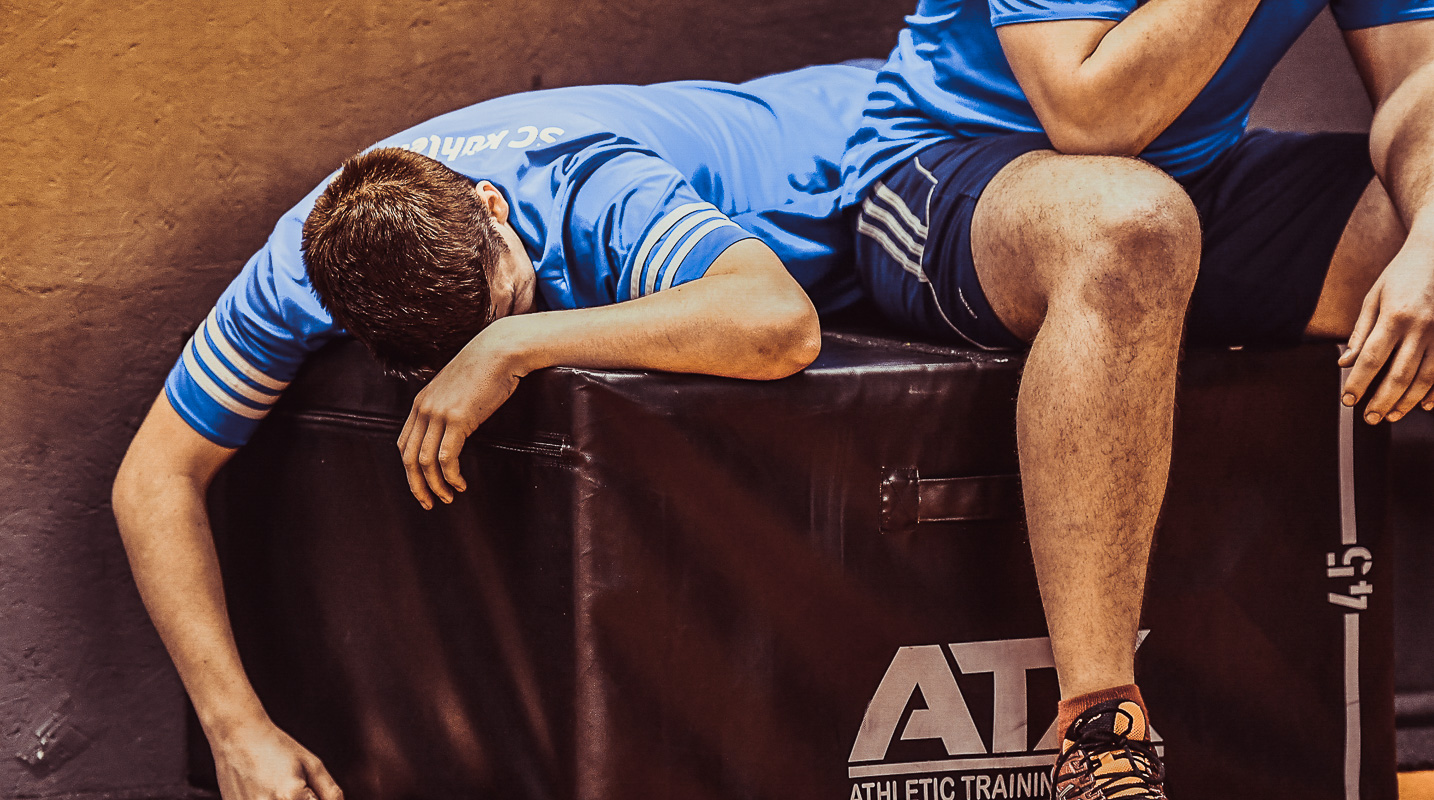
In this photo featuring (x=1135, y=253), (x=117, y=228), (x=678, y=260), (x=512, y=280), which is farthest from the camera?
(x=117, y=228)

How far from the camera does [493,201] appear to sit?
123cm

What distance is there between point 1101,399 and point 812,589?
0.31 metres

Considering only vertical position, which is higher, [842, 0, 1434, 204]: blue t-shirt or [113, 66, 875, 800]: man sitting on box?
[842, 0, 1434, 204]: blue t-shirt

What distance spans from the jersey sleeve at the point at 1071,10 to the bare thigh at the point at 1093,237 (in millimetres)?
125

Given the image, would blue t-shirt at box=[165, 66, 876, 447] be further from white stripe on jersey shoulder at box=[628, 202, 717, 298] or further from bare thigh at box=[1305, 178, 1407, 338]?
bare thigh at box=[1305, 178, 1407, 338]

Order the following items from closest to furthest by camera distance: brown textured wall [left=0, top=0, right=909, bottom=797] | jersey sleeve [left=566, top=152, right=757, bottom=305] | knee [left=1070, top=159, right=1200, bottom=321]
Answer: knee [left=1070, top=159, right=1200, bottom=321]
jersey sleeve [left=566, top=152, right=757, bottom=305]
brown textured wall [left=0, top=0, right=909, bottom=797]

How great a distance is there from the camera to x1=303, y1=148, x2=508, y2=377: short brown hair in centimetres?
114

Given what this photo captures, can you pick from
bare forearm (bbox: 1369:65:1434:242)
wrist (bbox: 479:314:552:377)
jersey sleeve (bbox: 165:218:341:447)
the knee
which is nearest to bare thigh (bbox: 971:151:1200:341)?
the knee

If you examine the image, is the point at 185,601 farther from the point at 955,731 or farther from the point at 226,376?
the point at 955,731

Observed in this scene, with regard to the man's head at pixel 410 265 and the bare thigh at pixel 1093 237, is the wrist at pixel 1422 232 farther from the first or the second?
the man's head at pixel 410 265

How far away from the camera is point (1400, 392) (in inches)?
39.6

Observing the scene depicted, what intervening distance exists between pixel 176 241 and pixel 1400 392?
1345 mm

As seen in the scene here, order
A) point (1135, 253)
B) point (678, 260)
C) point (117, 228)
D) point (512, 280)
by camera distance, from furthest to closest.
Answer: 1. point (117, 228)
2. point (512, 280)
3. point (678, 260)
4. point (1135, 253)

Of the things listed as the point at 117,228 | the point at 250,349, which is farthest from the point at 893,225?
the point at 117,228
